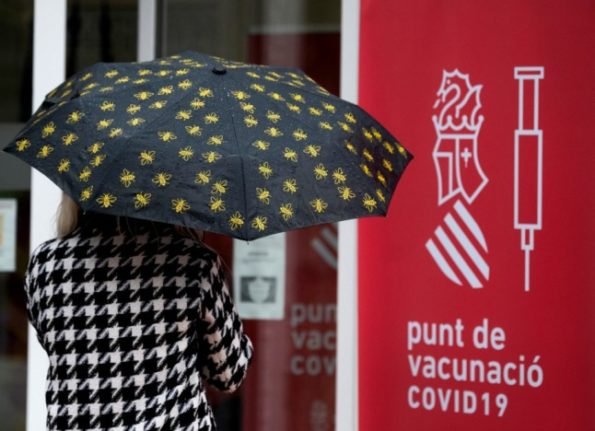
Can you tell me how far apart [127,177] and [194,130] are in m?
0.19

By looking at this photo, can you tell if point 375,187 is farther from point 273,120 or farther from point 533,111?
point 533,111

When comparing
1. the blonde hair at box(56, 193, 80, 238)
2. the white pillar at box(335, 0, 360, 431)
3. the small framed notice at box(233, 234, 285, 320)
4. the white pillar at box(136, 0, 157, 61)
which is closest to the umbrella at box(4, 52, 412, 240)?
the blonde hair at box(56, 193, 80, 238)

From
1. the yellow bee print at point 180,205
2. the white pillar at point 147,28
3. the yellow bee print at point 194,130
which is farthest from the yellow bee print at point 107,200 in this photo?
the white pillar at point 147,28

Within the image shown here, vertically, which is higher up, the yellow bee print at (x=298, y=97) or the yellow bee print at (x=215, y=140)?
the yellow bee print at (x=298, y=97)

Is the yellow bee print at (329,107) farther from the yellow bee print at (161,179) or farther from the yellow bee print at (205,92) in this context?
the yellow bee print at (161,179)

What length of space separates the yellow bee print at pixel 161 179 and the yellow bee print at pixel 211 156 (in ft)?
0.29

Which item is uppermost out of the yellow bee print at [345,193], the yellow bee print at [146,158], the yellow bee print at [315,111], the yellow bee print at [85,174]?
the yellow bee print at [315,111]

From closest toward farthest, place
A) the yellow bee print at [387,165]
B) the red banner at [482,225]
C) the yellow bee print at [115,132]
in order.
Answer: the yellow bee print at [115,132], the yellow bee print at [387,165], the red banner at [482,225]

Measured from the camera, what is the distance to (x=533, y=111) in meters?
4.41

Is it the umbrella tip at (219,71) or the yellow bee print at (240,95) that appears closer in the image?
the yellow bee print at (240,95)

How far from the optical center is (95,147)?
244cm

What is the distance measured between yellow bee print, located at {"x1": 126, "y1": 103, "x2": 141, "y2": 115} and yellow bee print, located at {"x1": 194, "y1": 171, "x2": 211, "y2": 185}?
0.25m

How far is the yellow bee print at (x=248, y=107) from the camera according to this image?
2533 mm

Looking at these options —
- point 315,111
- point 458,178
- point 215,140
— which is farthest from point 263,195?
point 458,178
